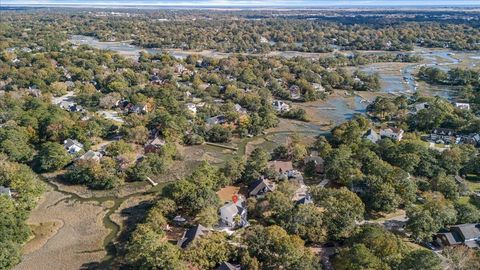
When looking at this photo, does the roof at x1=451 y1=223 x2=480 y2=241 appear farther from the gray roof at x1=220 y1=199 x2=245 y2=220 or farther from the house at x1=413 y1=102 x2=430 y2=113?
the house at x1=413 y1=102 x2=430 y2=113

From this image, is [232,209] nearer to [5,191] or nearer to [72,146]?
[5,191]

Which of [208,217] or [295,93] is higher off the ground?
[295,93]

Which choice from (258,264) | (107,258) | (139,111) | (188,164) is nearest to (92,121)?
(139,111)

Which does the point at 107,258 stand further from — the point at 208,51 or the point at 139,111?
the point at 208,51

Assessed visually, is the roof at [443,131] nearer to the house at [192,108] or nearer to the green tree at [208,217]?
the house at [192,108]

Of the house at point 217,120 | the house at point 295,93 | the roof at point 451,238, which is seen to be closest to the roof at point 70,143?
the house at point 217,120

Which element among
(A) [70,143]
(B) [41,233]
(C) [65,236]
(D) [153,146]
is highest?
(A) [70,143]

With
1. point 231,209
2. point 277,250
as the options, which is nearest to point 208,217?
point 231,209
